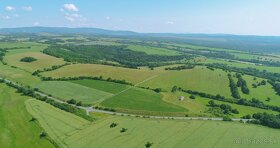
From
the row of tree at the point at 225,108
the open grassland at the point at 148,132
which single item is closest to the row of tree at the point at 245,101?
the row of tree at the point at 225,108

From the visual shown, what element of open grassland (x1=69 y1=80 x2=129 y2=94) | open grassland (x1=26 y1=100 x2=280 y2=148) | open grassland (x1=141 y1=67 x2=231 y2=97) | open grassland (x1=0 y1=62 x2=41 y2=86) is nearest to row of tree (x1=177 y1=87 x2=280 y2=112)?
open grassland (x1=141 y1=67 x2=231 y2=97)

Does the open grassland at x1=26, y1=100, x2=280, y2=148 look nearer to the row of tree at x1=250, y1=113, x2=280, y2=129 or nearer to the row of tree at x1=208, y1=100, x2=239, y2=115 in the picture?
the row of tree at x1=250, y1=113, x2=280, y2=129

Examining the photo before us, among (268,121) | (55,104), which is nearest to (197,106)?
(268,121)

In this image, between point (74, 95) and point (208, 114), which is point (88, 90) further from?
point (208, 114)

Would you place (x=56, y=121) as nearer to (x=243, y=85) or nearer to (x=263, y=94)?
(x=243, y=85)

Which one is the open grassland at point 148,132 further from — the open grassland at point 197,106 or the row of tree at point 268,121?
the open grassland at point 197,106
